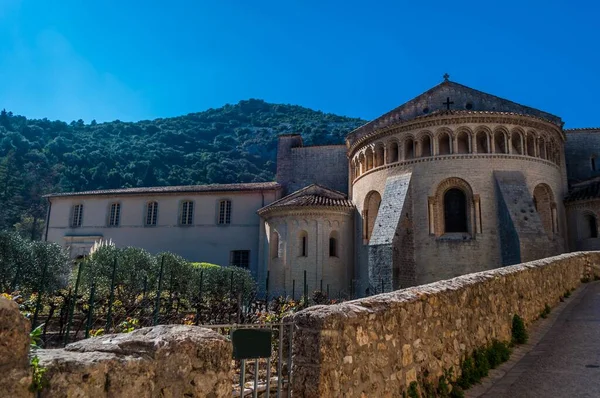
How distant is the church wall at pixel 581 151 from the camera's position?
29578 mm

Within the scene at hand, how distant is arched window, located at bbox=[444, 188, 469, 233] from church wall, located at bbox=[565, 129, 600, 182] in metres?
12.8

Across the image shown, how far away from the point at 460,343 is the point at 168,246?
29.3 metres

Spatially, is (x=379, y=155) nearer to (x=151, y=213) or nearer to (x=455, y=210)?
(x=455, y=210)

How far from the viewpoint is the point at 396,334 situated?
16.7 feet

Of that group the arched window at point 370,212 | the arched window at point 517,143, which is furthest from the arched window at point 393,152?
the arched window at point 517,143

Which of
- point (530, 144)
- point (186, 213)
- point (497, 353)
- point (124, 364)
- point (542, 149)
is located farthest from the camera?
point (186, 213)

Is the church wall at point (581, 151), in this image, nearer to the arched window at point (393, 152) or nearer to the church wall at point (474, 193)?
the church wall at point (474, 193)

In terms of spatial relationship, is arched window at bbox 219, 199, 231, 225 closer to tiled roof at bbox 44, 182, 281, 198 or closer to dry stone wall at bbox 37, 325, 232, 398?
tiled roof at bbox 44, 182, 281, 198

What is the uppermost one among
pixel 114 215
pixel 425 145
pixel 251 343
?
pixel 425 145

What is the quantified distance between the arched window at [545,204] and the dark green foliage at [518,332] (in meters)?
15.6

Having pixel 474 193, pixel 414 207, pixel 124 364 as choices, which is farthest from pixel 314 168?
pixel 124 364

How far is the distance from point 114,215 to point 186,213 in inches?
242

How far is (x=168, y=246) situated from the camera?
3322 cm

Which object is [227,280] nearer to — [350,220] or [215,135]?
[350,220]
